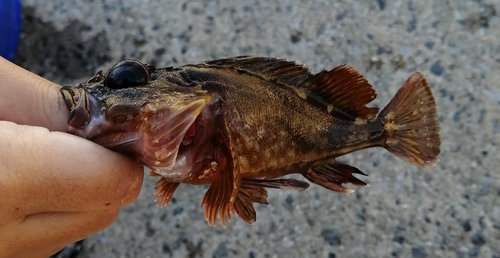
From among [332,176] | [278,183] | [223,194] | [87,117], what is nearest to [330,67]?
[332,176]

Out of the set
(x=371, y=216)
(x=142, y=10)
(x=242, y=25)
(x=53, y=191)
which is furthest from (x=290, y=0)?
(x=53, y=191)

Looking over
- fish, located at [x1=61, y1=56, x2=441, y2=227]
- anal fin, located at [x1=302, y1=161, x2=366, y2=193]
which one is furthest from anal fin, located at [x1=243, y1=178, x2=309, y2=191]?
anal fin, located at [x1=302, y1=161, x2=366, y2=193]

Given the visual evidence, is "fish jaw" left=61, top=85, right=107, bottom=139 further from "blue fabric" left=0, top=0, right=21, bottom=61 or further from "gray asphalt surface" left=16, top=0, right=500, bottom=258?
"blue fabric" left=0, top=0, right=21, bottom=61

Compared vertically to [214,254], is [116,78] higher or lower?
A: higher

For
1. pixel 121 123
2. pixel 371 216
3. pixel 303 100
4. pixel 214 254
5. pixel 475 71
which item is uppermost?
pixel 475 71

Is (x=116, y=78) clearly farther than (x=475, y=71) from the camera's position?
No

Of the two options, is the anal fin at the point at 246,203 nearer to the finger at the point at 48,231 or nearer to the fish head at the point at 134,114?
the fish head at the point at 134,114

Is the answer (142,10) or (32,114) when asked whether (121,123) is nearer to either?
(32,114)

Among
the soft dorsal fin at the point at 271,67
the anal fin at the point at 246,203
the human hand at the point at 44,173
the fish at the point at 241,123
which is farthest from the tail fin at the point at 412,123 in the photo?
the human hand at the point at 44,173

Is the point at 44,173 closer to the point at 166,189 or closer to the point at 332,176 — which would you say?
the point at 166,189
